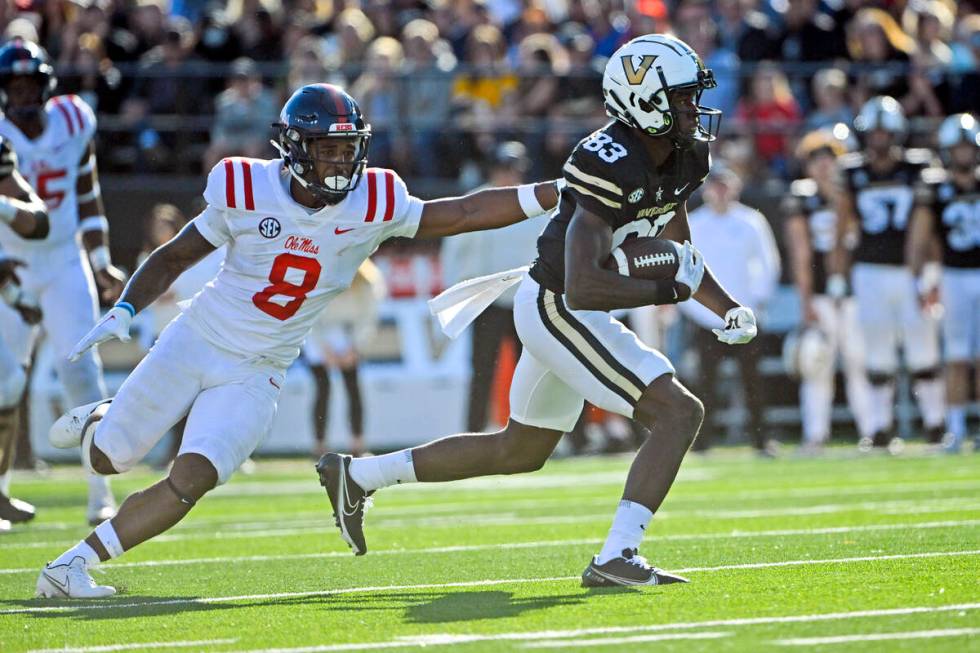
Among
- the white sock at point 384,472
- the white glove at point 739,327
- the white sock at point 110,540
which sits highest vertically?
the white glove at point 739,327

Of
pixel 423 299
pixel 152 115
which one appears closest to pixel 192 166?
pixel 152 115

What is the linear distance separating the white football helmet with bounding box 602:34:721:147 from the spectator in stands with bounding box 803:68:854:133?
311 inches

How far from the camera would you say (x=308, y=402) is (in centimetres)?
1249

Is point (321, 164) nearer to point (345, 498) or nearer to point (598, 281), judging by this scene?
point (598, 281)

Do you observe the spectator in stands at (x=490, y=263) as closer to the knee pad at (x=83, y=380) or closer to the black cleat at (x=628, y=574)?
the knee pad at (x=83, y=380)

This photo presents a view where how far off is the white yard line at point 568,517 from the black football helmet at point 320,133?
2234 mm

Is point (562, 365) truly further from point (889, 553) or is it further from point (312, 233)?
point (889, 553)

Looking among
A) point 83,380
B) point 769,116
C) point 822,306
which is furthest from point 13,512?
point 769,116

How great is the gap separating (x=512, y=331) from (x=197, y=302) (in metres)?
6.07

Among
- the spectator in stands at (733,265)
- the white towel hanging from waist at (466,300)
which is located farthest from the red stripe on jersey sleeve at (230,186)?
the spectator in stands at (733,265)

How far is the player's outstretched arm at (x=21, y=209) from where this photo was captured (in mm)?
6859

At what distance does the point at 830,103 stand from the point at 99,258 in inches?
274

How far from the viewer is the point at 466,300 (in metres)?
6.03

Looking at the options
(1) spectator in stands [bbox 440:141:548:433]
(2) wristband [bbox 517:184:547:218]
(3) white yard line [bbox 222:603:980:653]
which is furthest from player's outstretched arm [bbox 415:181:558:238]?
(1) spectator in stands [bbox 440:141:548:433]
